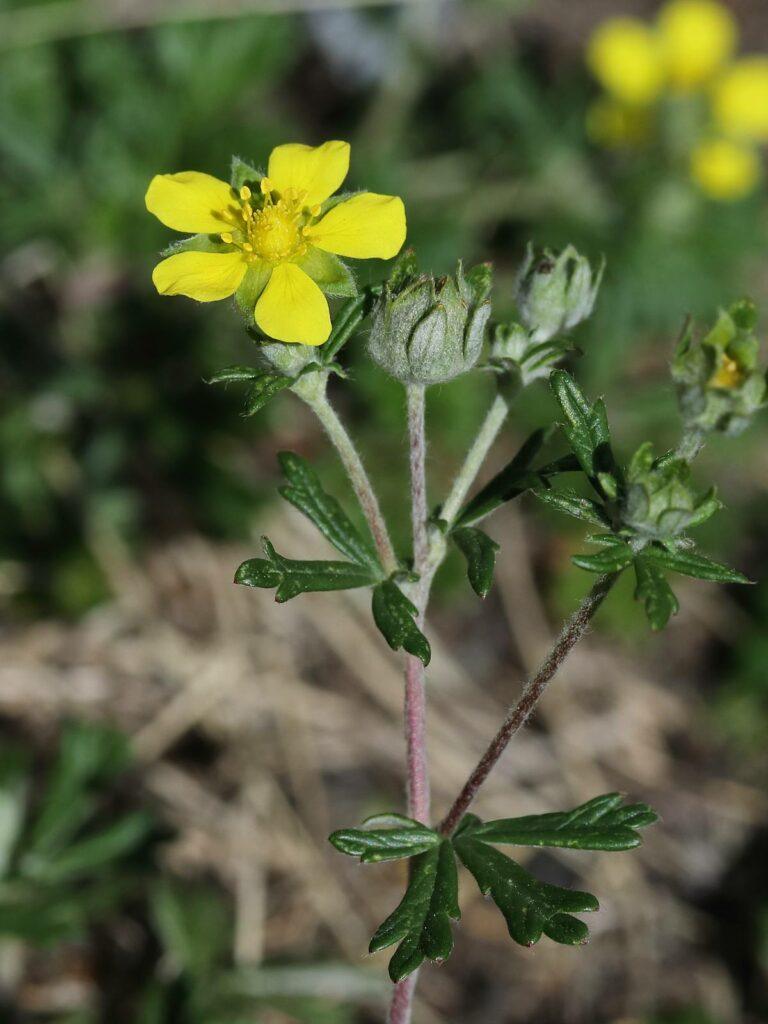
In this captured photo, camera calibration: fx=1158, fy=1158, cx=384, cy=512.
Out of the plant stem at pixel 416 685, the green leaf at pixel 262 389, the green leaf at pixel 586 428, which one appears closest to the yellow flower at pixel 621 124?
the plant stem at pixel 416 685

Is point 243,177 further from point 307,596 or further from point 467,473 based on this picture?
point 307,596

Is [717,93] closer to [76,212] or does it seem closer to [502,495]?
[76,212]

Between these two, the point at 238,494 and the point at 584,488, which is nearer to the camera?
the point at 238,494

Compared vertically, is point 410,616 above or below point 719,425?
below

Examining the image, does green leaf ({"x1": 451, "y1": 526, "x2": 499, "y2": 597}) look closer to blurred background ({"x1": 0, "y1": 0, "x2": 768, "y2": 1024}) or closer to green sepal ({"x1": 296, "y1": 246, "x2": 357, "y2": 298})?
green sepal ({"x1": 296, "y1": 246, "x2": 357, "y2": 298})

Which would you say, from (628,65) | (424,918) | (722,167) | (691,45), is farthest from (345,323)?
(691,45)

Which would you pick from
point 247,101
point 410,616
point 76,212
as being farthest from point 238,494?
Answer: point 410,616

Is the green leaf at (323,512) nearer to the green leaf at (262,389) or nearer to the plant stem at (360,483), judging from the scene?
the plant stem at (360,483)
